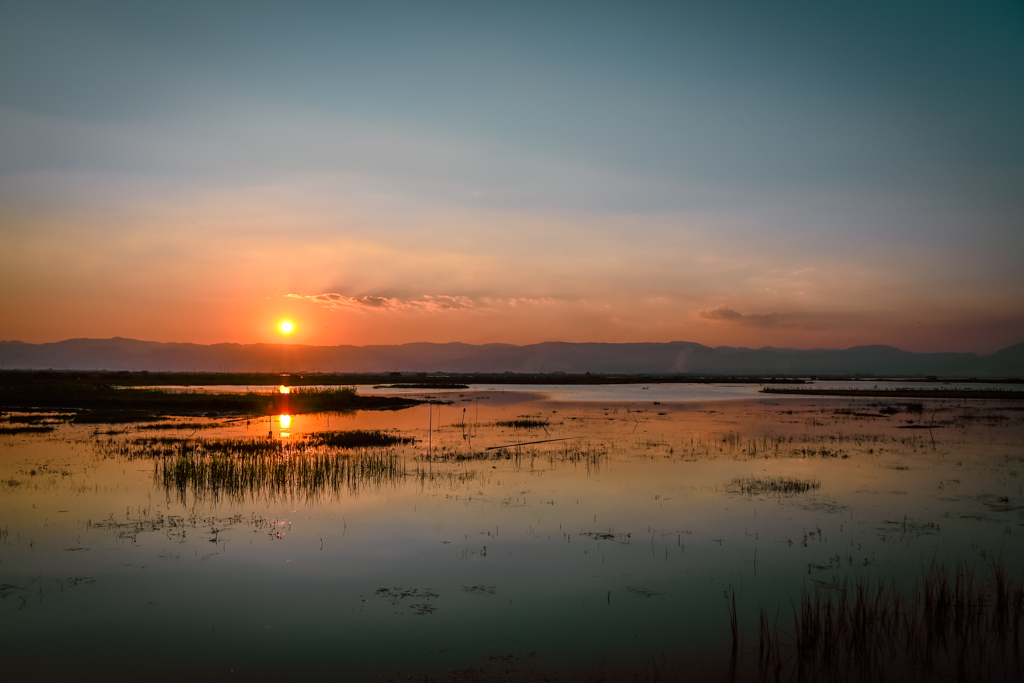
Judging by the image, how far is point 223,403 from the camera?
174 feet

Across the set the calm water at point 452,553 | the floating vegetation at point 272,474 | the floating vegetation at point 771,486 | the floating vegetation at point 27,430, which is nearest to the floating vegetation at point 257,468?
the floating vegetation at point 272,474

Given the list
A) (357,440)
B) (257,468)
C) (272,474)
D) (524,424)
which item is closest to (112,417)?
(357,440)

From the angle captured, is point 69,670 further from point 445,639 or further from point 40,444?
point 40,444

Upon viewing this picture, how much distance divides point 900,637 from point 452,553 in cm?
770

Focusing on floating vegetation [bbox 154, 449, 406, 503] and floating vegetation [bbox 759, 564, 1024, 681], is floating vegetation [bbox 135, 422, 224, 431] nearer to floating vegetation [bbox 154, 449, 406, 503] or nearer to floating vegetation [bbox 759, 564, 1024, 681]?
floating vegetation [bbox 154, 449, 406, 503]

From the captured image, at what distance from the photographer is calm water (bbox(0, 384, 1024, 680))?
8406 mm

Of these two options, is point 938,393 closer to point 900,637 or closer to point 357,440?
point 357,440

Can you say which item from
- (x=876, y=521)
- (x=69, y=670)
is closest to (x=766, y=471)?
(x=876, y=521)

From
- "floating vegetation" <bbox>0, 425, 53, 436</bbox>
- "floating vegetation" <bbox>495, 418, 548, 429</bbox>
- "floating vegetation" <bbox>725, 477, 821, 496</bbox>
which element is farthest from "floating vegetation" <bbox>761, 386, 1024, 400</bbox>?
"floating vegetation" <bbox>0, 425, 53, 436</bbox>

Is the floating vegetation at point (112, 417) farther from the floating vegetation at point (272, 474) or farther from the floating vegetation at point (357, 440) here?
the floating vegetation at point (272, 474)

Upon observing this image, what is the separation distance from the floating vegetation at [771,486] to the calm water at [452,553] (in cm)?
20

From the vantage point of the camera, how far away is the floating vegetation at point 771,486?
18.4m

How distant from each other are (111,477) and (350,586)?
1350 centimetres

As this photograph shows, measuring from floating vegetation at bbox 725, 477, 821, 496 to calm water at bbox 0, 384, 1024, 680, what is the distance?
20 cm
